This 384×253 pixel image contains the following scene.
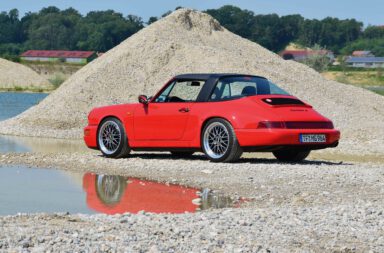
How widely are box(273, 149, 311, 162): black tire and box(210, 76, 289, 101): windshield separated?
0.99 m

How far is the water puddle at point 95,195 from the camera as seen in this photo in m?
9.59

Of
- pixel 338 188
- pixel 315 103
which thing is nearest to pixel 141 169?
pixel 338 188

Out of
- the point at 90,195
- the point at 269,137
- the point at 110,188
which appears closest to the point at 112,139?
the point at 269,137

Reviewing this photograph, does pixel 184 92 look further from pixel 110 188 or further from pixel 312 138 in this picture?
pixel 110 188

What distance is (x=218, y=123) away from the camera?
538 inches

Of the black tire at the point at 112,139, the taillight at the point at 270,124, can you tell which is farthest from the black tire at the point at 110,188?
the taillight at the point at 270,124

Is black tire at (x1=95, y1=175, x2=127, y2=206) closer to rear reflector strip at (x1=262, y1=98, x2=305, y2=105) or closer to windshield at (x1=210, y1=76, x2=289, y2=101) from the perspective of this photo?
windshield at (x1=210, y1=76, x2=289, y2=101)

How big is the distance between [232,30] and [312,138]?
5615 inches

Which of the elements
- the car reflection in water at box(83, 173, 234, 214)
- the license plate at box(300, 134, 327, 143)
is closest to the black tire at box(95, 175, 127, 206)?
the car reflection in water at box(83, 173, 234, 214)

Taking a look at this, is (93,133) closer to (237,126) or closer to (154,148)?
(154,148)

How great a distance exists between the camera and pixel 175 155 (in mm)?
15844

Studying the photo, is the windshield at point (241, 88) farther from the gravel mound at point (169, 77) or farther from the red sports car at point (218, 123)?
the gravel mound at point (169, 77)

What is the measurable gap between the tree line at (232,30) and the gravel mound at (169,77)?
10900 cm

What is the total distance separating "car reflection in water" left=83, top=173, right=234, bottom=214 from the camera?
9.61 meters
